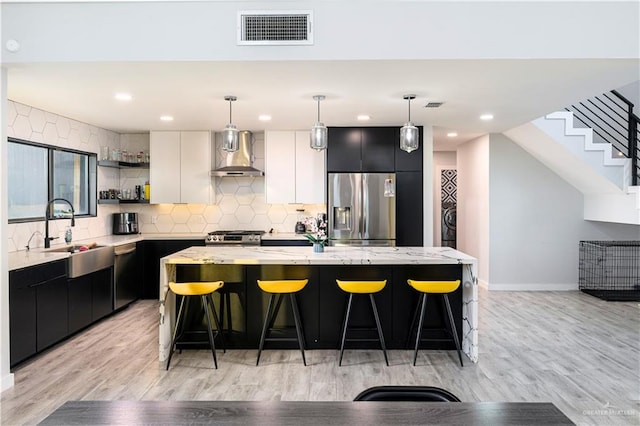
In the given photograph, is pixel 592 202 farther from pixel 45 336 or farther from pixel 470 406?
pixel 45 336

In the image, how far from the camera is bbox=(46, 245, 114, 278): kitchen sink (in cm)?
434

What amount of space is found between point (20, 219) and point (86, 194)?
1.42 meters

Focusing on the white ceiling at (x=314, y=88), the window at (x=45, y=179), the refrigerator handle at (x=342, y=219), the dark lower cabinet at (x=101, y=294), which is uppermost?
the white ceiling at (x=314, y=88)

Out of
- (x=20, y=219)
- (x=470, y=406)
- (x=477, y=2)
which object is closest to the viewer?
(x=470, y=406)

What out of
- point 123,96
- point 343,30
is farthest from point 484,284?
point 123,96

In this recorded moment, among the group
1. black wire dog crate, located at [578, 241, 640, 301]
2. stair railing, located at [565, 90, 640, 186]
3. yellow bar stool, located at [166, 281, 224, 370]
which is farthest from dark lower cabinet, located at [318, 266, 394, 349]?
black wire dog crate, located at [578, 241, 640, 301]

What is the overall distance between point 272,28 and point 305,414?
264 cm

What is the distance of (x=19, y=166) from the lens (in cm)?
456

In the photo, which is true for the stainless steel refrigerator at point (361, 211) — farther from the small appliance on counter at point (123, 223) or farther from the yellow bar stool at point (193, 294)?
the small appliance on counter at point (123, 223)

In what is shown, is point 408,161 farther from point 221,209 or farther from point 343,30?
point 343,30

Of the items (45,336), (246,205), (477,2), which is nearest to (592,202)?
(477,2)

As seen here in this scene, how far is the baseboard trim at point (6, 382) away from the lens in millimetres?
3217

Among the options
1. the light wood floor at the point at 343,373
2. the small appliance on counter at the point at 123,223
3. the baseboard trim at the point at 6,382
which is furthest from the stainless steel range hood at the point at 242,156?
the baseboard trim at the point at 6,382

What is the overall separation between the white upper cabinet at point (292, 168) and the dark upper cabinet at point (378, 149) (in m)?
0.72
